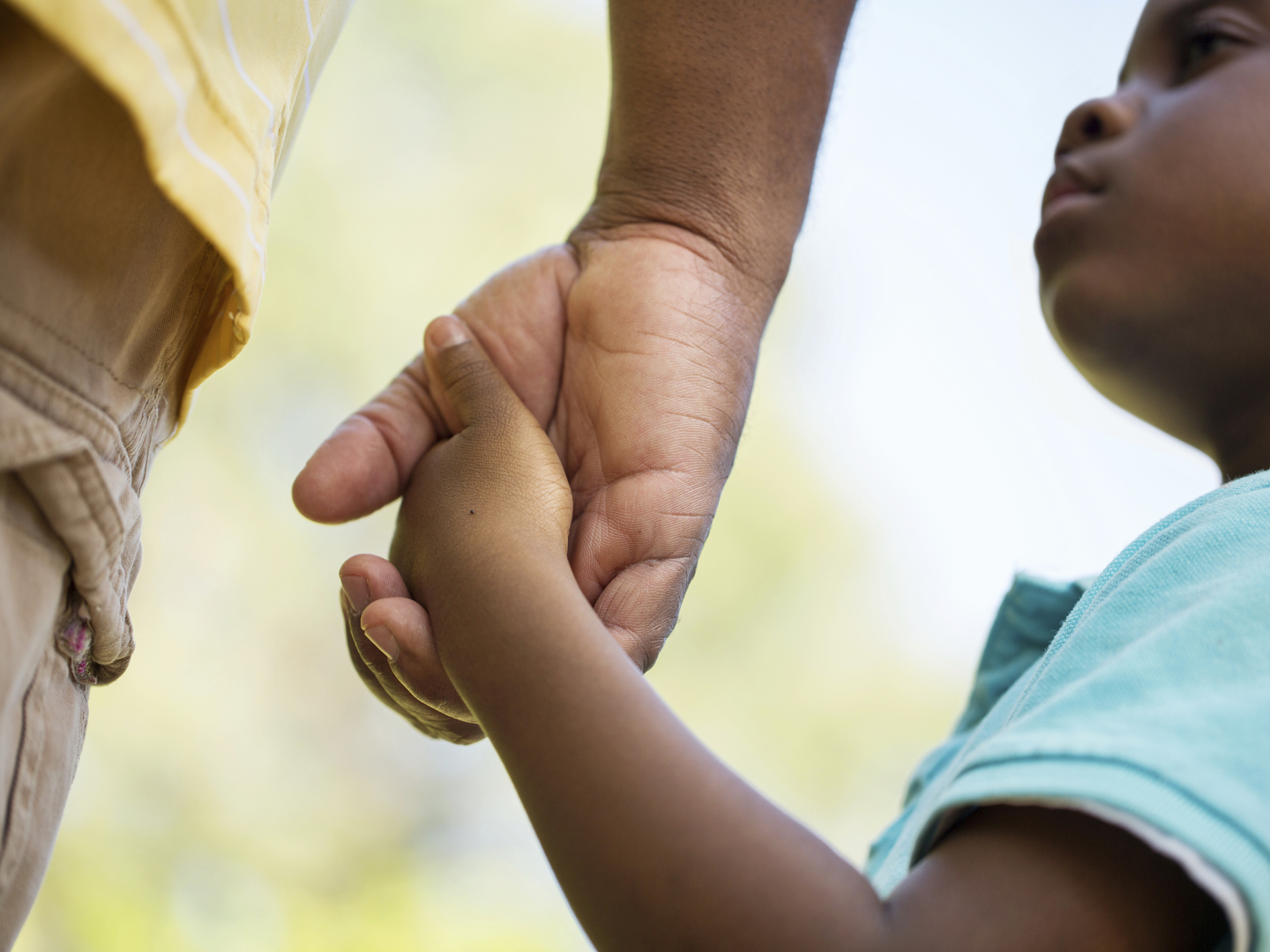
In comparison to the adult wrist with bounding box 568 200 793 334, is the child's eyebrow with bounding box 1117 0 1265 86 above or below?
above

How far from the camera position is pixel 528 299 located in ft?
2.21

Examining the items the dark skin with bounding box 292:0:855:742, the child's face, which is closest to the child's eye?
A: the child's face

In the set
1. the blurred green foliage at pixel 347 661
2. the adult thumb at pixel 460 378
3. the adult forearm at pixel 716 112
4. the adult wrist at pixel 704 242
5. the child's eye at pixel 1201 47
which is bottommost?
the blurred green foliage at pixel 347 661

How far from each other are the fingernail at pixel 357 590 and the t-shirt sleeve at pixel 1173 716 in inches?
13.2

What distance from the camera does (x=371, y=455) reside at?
602 millimetres

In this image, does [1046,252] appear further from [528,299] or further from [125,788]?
[125,788]

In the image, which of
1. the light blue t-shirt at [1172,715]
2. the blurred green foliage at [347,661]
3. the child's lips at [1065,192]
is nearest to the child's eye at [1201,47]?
the child's lips at [1065,192]

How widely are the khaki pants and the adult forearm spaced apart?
38 cm

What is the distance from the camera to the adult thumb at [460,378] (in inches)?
23.0

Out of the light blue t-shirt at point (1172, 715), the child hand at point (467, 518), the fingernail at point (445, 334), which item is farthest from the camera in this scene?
the fingernail at point (445, 334)

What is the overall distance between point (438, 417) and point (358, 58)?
1.59 meters

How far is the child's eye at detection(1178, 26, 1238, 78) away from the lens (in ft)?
2.15

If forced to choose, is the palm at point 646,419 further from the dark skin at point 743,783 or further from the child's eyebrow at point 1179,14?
the child's eyebrow at point 1179,14

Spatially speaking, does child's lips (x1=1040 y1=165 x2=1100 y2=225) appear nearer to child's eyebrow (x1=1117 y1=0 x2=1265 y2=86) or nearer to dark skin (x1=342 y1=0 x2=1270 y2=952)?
dark skin (x1=342 y1=0 x2=1270 y2=952)
